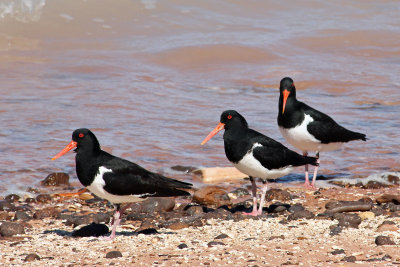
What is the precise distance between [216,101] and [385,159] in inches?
148

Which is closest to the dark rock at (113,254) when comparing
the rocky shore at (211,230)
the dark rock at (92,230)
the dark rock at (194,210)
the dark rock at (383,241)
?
the rocky shore at (211,230)

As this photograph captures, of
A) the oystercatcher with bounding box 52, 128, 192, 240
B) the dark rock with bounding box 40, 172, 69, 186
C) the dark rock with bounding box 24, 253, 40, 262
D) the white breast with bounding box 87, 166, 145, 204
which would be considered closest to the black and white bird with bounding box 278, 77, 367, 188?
the oystercatcher with bounding box 52, 128, 192, 240

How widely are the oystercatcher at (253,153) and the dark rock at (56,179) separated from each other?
6.78ft

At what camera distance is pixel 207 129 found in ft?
33.7

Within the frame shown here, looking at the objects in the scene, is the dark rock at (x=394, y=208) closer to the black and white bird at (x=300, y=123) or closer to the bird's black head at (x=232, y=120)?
the black and white bird at (x=300, y=123)

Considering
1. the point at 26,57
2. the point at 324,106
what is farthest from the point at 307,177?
the point at 26,57

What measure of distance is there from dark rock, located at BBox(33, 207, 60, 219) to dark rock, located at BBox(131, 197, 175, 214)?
0.76 metres

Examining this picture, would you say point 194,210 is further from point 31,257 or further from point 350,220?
point 31,257

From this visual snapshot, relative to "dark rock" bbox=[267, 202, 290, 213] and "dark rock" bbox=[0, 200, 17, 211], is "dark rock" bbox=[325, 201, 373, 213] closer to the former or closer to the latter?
"dark rock" bbox=[267, 202, 290, 213]

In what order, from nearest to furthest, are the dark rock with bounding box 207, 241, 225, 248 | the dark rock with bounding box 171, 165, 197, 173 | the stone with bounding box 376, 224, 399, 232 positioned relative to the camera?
1. the dark rock with bounding box 207, 241, 225, 248
2. the stone with bounding box 376, 224, 399, 232
3. the dark rock with bounding box 171, 165, 197, 173

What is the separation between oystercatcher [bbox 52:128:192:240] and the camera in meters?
5.89

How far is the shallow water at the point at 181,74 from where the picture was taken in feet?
30.8

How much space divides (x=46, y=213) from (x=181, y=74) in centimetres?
762

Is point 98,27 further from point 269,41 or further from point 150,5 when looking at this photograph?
point 269,41
